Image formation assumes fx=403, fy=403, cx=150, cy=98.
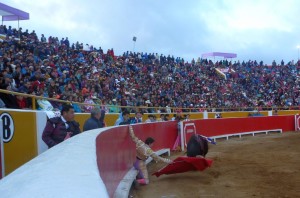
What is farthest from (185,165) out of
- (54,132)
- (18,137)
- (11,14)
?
(11,14)

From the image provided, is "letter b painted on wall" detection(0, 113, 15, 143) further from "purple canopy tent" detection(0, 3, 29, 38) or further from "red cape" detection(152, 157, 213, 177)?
"purple canopy tent" detection(0, 3, 29, 38)

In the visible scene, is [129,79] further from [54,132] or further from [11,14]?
[54,132]

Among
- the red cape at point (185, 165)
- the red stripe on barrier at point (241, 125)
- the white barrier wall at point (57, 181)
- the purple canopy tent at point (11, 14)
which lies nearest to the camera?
the white barrier wall at point (57, 181)

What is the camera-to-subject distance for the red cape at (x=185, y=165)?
8.73 meters

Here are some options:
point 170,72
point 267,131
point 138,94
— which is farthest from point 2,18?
point 267,131

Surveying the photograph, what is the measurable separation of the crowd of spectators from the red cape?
288cm

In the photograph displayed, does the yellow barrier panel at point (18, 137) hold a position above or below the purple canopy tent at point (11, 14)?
below

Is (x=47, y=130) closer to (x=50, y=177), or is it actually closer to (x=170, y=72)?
(x=50, y=177)

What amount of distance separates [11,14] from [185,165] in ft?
67.4

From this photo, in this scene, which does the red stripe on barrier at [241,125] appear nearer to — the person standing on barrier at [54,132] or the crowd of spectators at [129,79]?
the crowd of spectators at [129,79]

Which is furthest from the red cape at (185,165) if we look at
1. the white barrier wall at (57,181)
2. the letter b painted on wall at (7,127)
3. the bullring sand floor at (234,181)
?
the white barrier wall at (57,181)

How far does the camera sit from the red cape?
8.73 m

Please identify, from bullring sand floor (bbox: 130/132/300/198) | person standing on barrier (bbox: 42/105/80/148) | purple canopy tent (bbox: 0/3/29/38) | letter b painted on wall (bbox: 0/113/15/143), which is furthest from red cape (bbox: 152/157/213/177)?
purple canopy tent (bbox: 0/3/29/38)

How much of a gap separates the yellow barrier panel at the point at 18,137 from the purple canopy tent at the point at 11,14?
2081cm
